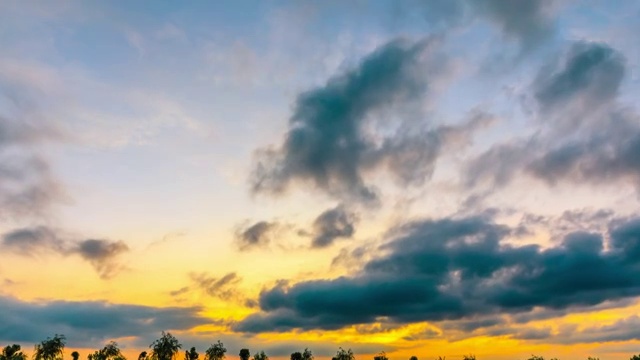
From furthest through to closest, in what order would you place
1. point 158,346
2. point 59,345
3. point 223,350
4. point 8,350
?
1. point 223,350
2. point 158,346
3. point 59,345
4. point 8,350

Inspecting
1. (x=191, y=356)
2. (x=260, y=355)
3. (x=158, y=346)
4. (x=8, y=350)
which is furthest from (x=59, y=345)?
(x=260, y=355)

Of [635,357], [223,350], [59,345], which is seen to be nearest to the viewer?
[635,357]

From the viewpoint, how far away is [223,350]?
616 feet

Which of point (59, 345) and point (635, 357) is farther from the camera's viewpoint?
point (59, 345)

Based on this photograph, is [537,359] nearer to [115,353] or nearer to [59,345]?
[115,353]

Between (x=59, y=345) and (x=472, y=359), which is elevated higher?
(x=59, y=345)

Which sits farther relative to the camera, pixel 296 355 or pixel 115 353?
pixel 296 355

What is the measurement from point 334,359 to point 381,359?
55.3ft

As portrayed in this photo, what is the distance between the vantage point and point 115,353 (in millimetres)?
170750

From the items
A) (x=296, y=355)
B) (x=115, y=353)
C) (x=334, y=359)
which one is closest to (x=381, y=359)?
(x=334, y=359)

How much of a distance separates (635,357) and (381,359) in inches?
3493

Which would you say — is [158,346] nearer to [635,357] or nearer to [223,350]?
[223,350]

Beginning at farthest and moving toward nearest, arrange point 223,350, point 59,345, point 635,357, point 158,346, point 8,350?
point 223,350, point 158,346, point 59,345, point 8,350, point 635,357

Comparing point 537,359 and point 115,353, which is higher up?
point 115,353
